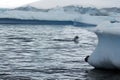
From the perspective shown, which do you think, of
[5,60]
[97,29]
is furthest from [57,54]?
[97,29]

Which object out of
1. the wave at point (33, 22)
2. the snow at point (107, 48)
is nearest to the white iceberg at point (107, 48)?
the snow at point (107, 48)

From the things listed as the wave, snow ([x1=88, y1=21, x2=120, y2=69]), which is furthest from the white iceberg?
the wave

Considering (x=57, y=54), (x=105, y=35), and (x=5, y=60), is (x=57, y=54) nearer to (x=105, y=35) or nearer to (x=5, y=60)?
(x=5, y=60)

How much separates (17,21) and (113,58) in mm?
49403

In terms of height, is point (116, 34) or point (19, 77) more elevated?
point (116, 34)

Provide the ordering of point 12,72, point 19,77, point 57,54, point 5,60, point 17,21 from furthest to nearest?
point 17,21 < point 57,54 < point 5,60 < point 12,72 < point 19,77

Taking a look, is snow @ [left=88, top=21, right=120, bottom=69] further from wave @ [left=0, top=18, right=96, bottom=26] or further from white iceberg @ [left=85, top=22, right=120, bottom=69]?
wave @ [left=0, top=18, right=96, bottom=26]

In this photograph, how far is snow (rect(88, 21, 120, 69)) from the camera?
13.3 meters

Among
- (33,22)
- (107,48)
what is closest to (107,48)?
(107,48)

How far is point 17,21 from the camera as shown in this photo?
2437 inches

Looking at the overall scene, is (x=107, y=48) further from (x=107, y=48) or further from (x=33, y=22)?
(x=33, y=22)

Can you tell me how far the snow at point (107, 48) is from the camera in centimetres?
1333

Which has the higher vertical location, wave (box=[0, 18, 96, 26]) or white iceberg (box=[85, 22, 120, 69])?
white iceberg (box=[85, 22, 120, 69])

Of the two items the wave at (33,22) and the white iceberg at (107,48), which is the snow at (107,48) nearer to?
the white iceberg at (107,48)
